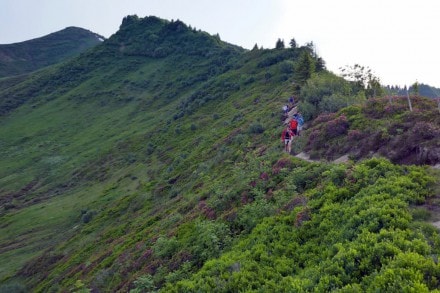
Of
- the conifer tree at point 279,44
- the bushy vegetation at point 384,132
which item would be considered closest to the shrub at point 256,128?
the bushy vegetation at point 384,132

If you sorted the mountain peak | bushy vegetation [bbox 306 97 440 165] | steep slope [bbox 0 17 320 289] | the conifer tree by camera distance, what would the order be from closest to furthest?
bushy vegetation [bbox 306 97 440 165]
steep slope [bbox 0 17 320 289]
the conifer tree
the mountain peak

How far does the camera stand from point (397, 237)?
8625 mm

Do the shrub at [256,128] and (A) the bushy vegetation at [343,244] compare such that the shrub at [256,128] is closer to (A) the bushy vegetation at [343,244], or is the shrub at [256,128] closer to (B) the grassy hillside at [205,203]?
(B) the grassy hillside at [205,203]

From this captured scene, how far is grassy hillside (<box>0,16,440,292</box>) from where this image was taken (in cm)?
967

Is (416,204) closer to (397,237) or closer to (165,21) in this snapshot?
(397,237)

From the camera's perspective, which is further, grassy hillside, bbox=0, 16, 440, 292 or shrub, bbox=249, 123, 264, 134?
shrub, bbox=249, 123, 264, 134

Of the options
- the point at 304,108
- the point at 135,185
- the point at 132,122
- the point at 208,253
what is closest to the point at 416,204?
the point at 208,253

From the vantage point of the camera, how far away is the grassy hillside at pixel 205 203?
967 centimetres

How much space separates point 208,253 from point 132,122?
80.6m

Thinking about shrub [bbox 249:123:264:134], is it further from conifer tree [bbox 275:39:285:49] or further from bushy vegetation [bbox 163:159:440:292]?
conifer tree [bbox 275:39:285:49]

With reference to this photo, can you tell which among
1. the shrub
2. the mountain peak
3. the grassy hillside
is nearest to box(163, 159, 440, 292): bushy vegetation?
the grassy hillside

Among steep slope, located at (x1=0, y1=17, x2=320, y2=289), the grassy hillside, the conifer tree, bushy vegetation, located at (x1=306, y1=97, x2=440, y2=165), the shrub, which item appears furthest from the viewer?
the conifer tree

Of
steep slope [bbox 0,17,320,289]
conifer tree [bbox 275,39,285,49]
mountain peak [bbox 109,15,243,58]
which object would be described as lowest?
steep slope [bbox 0,17,320,289]

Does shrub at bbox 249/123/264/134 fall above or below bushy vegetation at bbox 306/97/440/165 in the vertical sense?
below
